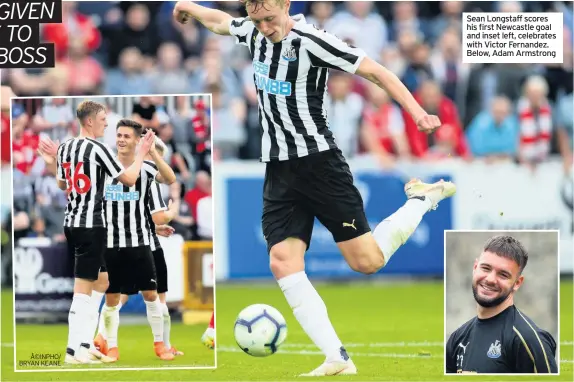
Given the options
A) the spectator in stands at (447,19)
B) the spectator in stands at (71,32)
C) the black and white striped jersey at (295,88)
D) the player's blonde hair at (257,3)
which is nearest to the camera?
the player's blonde hair at (257,3)

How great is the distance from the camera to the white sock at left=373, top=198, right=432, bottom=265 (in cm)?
855

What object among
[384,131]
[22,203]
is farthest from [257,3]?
[384,131]

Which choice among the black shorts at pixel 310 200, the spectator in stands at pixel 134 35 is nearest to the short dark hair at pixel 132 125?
the black shorts at pixel 310 200

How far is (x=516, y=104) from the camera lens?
14.8m

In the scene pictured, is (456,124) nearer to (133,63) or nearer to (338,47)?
(133,63)

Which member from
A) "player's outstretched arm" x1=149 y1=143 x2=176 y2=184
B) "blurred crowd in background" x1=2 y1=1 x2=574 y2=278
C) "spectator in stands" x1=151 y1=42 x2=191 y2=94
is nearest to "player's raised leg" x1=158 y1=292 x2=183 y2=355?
"player's outstretched arm" x1=149 y1=143 x2=176 y2=184

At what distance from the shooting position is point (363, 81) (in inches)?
588

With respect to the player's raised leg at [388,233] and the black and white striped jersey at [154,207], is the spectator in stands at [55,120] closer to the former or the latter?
the black and white striped jersey at [154,207]

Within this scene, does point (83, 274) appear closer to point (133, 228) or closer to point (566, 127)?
point (133, 228)

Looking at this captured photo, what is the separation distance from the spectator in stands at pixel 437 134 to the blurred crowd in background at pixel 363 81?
11 mm


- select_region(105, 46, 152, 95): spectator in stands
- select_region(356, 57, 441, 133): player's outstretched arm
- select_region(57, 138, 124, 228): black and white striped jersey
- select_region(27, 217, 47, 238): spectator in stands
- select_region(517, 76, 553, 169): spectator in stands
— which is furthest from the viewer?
select_region(105, 46, 152, 95): spectator in stands

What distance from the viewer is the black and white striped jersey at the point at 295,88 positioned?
815 centimetres

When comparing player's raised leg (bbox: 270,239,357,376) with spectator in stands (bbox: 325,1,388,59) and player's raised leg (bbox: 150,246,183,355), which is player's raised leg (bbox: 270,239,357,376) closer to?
player's raised leg (bbox: 150,246,183,355)

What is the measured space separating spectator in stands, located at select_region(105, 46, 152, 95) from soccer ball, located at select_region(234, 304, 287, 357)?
6412mm
